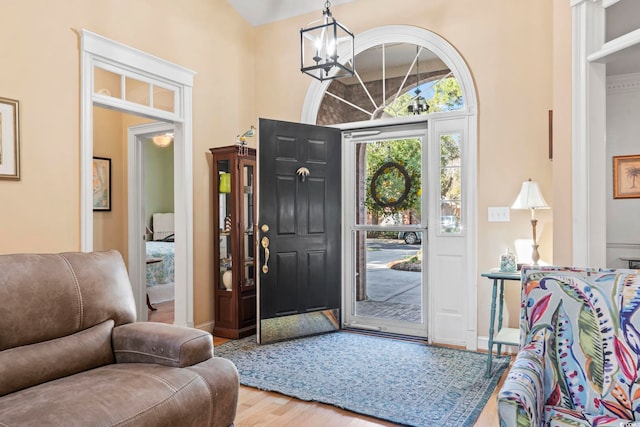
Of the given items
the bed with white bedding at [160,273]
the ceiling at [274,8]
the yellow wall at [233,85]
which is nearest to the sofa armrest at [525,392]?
the yellow wall at [233,85]

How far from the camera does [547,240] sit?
352 cm

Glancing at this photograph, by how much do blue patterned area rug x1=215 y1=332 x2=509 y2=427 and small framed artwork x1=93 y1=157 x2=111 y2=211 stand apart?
2.04 meters

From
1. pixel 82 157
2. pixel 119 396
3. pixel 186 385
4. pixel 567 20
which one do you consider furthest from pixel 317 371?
pixel 567 20

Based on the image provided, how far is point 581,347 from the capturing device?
1844 mm

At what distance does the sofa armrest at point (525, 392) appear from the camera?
144cm

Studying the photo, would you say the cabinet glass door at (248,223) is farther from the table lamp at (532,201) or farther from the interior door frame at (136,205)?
the table lamp at (532,201)

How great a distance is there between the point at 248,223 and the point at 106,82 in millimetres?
1769

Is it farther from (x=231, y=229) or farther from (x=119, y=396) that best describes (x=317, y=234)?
(x=119, y=396)

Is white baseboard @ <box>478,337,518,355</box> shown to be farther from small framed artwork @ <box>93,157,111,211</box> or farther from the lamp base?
small framed artwork @ <box>93,157,111,211</box>

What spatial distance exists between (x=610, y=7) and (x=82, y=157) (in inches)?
145

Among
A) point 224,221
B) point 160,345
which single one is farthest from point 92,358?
point 224,221

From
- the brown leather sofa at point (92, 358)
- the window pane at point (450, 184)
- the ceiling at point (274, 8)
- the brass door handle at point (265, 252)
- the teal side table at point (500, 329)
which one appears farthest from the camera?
the ceiling at point (274, 8)

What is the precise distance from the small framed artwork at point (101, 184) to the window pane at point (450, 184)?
11.3ft

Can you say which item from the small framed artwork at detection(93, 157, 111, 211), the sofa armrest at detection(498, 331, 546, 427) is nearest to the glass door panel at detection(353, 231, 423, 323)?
the sofa armrest at detection(498, 331, 546, 427)
